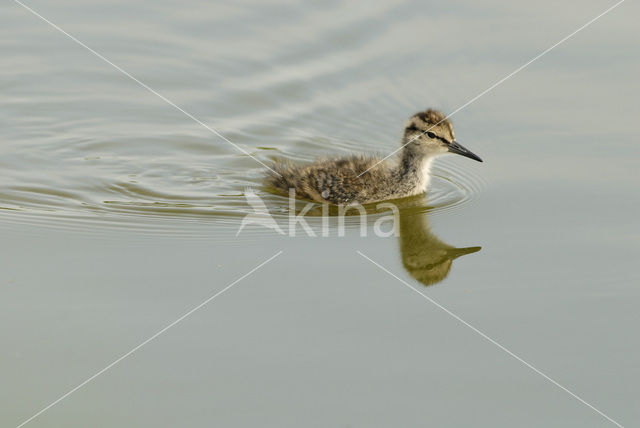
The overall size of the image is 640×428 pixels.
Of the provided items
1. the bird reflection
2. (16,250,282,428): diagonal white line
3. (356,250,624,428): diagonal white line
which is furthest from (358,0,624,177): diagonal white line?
(16,250,282,428): diagonal white line

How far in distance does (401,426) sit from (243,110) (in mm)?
4544

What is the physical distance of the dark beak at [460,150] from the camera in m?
6.70

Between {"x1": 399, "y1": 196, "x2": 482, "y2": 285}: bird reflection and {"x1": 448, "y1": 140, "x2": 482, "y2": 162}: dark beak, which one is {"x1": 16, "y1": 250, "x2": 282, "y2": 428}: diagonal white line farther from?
{"x1": 448, "y1": 140, "x2": 482, "y2": 162}: dark beak

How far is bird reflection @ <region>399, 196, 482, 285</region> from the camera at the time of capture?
548cm

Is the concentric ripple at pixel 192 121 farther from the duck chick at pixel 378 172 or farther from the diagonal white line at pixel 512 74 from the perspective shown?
the diagonal white line at pixel 512 74

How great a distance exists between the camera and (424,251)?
19.2ft

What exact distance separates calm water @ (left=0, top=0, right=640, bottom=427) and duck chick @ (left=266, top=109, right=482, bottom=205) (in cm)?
20

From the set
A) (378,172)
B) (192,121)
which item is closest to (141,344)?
(378,172)

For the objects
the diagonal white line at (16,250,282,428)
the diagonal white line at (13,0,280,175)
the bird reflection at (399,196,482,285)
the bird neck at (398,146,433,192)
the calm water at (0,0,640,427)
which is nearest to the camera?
the diagonal white line at (16,250,282,428)

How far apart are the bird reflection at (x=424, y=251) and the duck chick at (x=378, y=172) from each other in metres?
0.42

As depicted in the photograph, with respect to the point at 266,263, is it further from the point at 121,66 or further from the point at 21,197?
the point at 121,66

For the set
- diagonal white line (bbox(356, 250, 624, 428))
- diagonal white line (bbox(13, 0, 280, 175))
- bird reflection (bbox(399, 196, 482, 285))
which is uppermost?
diagonal white line (bbox(13, 0, 280, 175))

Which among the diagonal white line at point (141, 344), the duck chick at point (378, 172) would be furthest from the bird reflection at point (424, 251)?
the diagonal white line at point (141, 344)

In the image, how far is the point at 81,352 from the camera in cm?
436
